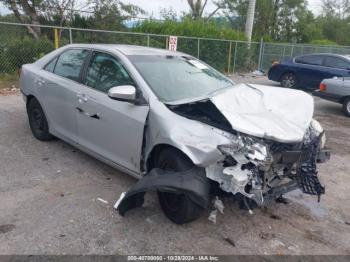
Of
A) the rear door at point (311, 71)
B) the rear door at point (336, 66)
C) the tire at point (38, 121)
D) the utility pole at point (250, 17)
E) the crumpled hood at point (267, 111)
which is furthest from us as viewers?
the utility pole at point (250, 17)

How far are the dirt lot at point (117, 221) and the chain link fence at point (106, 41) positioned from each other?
22.4 ft

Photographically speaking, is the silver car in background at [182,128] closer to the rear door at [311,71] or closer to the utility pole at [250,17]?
the rear door at [311,71]

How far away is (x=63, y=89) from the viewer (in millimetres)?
4457

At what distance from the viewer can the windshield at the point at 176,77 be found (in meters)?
3.70

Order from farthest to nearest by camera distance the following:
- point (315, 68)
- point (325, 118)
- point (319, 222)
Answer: point (315, 68), point (325, 118), point (319, 222)

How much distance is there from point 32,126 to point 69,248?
122 inches

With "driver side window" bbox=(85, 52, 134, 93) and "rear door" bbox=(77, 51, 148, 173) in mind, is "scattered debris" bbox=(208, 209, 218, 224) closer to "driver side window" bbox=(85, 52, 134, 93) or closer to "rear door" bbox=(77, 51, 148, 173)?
"rear door" bbox=(77, 51, 148, 173)

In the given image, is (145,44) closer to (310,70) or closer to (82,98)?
(310,70)

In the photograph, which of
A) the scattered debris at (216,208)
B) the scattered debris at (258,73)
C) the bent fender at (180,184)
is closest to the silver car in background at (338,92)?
the scattered debris at (216,208)

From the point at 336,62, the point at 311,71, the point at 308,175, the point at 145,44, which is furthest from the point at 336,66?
the point at 308,175

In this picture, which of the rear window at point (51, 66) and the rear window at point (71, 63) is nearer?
the rear window at point (71, 63)

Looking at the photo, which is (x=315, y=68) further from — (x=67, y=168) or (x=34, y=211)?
(x=34, y=211)

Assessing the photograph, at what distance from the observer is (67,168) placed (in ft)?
14.7

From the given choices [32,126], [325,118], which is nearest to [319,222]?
[32,126]
